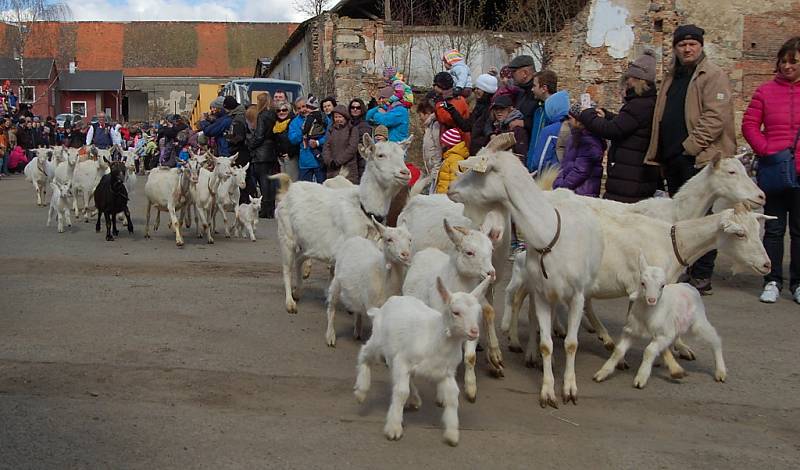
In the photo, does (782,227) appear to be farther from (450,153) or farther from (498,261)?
(498,261)

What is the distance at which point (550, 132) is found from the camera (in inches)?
371

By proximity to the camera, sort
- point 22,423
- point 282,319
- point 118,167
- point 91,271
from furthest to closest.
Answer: point 118,167
point 91,271
point 282,319
point 22,423

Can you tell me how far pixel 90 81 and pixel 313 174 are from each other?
72.3 metres

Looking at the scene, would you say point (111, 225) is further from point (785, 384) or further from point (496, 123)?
point (785, 384)

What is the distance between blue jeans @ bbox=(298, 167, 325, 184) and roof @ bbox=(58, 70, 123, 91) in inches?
2763

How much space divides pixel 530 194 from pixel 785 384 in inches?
88.8

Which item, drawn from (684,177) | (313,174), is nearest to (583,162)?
(684,177)

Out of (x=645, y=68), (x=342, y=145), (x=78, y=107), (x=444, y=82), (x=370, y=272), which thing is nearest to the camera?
(x=370, y=272)

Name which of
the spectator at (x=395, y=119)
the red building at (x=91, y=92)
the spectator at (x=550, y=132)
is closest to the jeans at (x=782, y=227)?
the spectator at (x=550, y=132)

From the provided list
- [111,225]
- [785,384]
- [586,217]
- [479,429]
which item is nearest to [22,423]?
[479,429]

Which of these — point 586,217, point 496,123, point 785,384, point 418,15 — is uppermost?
point 418,15

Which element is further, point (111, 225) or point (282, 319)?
point (111, 225)

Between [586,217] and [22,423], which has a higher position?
[586,217]

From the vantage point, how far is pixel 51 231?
48.0ft
